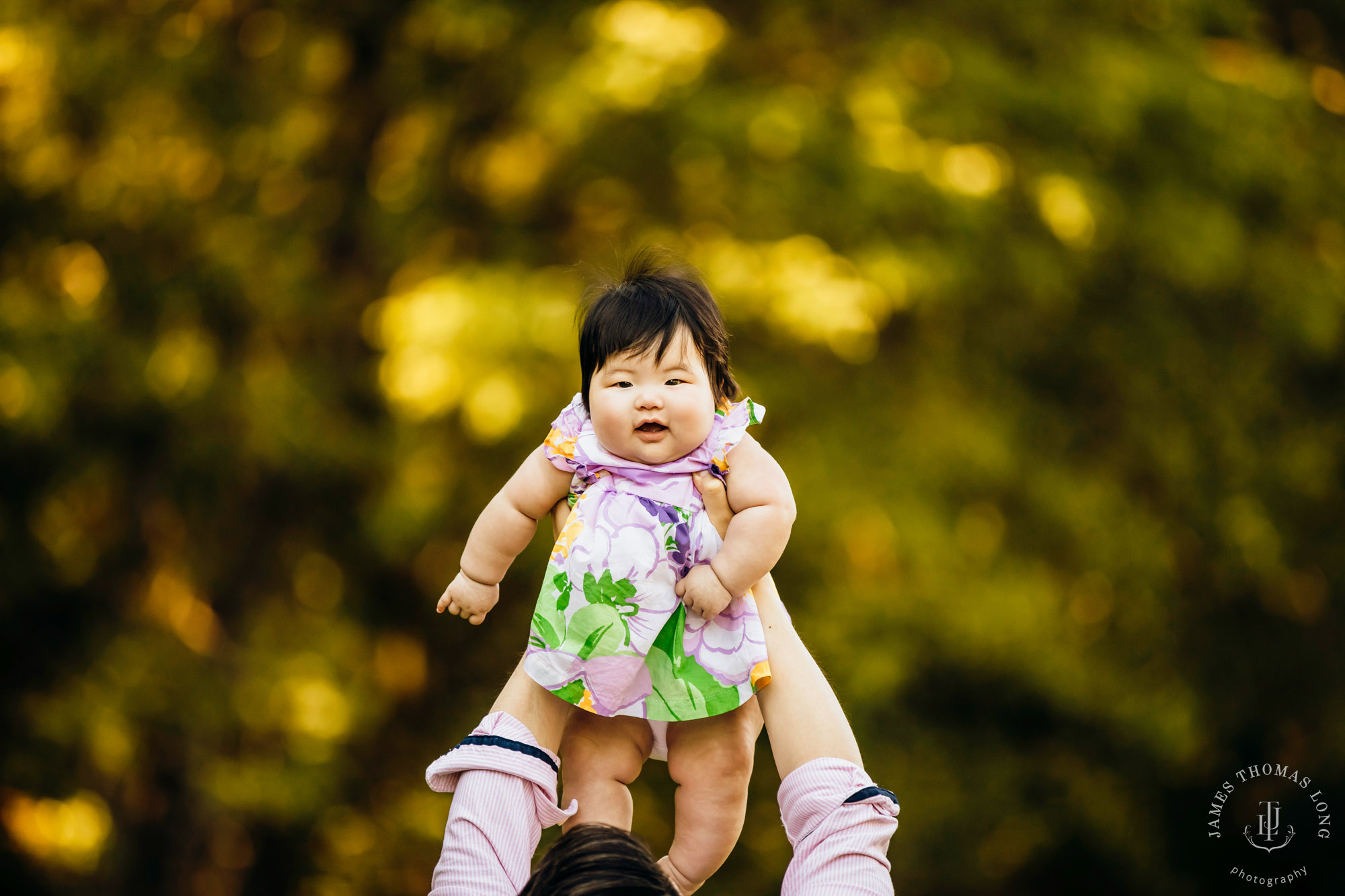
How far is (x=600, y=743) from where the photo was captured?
133 cm

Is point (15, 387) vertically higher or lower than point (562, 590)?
lower

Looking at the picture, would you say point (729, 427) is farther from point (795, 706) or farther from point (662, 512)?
point (795, 706)

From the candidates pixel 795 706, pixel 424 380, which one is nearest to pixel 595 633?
pixel 795 706

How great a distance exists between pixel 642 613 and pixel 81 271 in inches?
187

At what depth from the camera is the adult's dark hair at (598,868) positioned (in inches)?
41.5

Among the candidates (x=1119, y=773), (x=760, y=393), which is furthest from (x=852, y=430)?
(x=1119, y=773)

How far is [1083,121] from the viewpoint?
5.00 metres

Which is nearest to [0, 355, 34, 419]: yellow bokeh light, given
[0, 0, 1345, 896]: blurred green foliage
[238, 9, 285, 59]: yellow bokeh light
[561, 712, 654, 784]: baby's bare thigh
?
[0, 0, 1345, 896]: blurred green foliage

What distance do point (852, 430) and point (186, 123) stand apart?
318 centimetres

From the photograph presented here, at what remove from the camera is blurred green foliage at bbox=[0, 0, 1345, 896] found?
4652 millimetres

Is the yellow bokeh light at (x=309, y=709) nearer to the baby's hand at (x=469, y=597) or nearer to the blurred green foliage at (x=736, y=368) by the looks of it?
the blurred green foliage at (x=736, y=368)

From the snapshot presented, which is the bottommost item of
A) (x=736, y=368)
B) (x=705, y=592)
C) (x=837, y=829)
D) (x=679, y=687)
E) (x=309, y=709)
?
(x=309, y=709)

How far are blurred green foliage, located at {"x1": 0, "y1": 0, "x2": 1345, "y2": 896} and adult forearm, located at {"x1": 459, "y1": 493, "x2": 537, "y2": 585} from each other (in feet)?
9.52

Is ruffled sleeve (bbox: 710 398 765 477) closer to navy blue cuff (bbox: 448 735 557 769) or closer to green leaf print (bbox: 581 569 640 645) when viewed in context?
green leaf print (bbox: 581 569 640 645)
